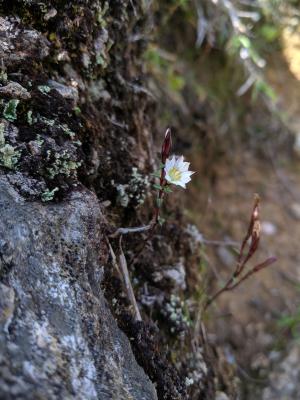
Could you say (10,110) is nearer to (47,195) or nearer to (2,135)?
(2,135)

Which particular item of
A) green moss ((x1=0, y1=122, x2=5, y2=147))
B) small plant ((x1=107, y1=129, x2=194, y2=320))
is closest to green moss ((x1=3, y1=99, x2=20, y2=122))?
green moss ((x1=0, y1=122, x2=5, y2=147))

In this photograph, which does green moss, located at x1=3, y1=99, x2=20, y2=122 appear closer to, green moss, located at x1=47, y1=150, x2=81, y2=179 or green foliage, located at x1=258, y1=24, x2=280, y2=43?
green moss, located at x1=47, y1=150, x2=81, y2=179

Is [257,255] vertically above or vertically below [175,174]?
below

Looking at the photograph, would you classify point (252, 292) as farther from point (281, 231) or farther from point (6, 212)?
point (6, 212)

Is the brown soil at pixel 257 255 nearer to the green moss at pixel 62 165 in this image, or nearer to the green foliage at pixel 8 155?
the green moss at pixel 62 165

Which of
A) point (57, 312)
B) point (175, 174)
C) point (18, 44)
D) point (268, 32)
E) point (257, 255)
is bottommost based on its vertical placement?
point (257, 255)

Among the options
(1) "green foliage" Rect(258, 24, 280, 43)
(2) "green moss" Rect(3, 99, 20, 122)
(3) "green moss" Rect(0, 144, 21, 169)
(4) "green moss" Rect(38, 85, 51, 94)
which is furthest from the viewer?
(1) "green foliage" Rect(258, 24, 280, 43)

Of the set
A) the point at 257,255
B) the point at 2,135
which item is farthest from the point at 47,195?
the point at 257,255
